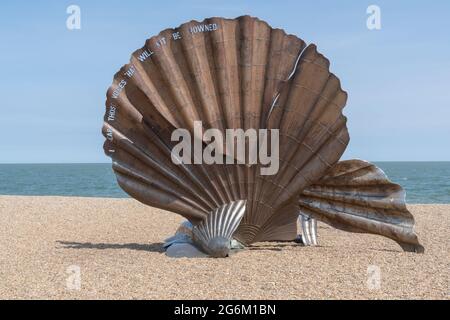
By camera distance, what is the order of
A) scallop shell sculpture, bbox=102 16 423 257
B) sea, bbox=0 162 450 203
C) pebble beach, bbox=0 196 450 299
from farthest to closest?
sea, bbox=0 162 450 203 < scallop shell sculpture, bbox=102 16 423 257 < pebble beach, bbox=0 196 450 299

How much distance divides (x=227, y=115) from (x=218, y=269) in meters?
1.95

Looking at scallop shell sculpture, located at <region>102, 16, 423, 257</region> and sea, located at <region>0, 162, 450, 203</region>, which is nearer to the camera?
scallop shell sculpture, located at <region>102, 16, 423, 257</region>

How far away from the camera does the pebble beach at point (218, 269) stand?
512 cm

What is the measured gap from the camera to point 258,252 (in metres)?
7.12

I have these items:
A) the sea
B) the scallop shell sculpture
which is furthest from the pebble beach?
the sea

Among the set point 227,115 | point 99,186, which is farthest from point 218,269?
point 99,186

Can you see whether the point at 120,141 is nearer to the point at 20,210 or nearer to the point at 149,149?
the point at 149,149

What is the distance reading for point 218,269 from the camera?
6.02 meters

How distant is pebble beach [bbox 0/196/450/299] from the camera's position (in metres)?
5.12

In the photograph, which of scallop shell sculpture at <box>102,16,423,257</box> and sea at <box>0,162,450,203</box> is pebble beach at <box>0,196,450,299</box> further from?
sea at <box>0,162,450,203</box>

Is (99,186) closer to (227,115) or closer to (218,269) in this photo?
(227,115)

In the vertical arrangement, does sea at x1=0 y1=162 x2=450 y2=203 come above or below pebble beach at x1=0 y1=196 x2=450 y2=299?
above

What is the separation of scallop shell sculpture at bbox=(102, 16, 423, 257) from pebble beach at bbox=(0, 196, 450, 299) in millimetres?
616
